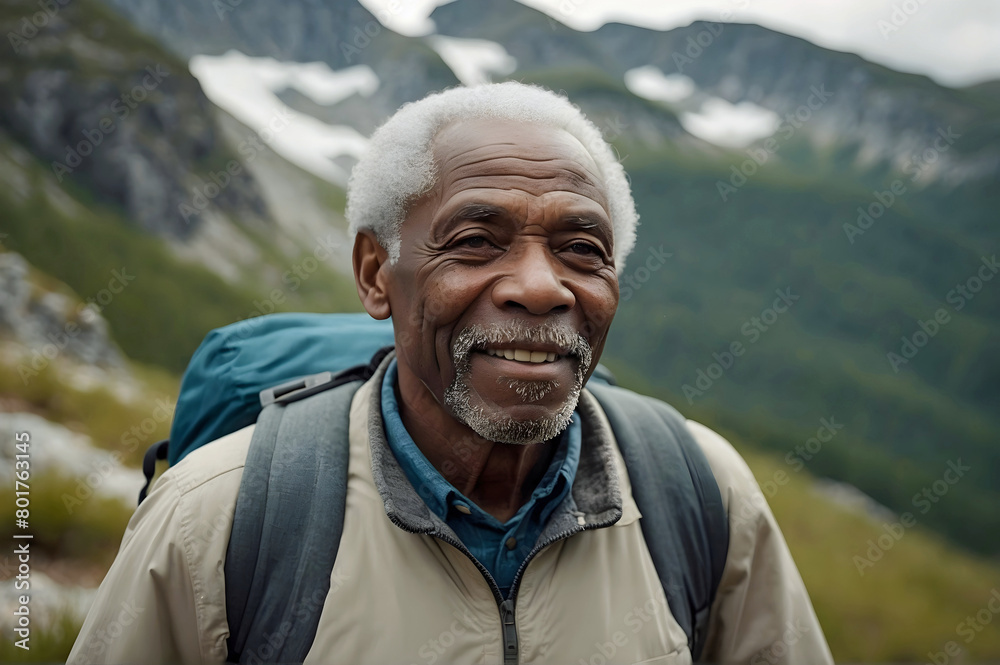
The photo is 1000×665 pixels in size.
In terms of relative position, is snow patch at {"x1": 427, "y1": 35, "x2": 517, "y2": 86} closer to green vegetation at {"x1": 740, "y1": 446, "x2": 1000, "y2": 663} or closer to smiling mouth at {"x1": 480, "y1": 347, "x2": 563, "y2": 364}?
green vegetation at {"x1": 740, "y1": 446, "x2": 1000, "y2": 663}

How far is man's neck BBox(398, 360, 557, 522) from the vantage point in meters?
1.83

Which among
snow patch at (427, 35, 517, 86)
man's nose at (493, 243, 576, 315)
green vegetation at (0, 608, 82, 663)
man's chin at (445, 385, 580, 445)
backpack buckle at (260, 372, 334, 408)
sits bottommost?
green vegetation at (0, 608, 82, 663)

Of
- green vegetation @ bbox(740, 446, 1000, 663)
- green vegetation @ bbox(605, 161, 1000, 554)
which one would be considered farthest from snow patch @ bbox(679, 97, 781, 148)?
green vegetation @ bbox(740, 446, 1000, 663)

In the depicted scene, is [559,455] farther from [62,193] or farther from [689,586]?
[62,193]

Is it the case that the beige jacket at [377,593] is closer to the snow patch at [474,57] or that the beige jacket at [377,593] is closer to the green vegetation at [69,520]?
the green vegetation at [69,520]

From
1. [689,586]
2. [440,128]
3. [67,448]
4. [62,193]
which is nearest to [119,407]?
[67,448]

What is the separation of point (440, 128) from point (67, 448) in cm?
371

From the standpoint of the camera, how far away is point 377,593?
154 cm

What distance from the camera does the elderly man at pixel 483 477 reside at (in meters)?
1.53
